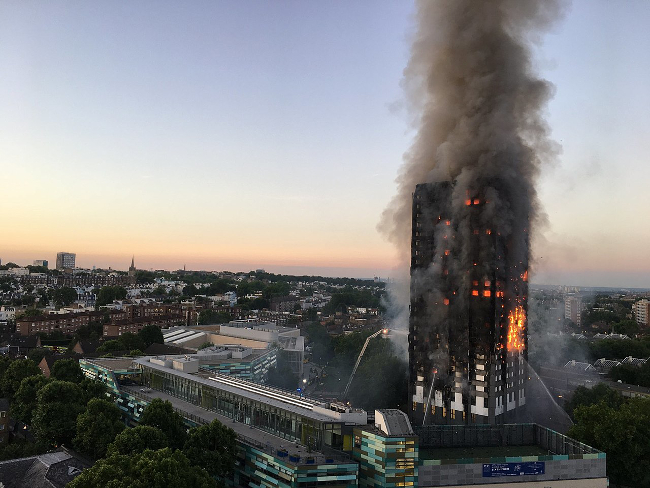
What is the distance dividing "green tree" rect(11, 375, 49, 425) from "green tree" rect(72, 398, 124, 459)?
10297 millimetres

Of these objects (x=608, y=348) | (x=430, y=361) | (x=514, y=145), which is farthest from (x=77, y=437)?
(x=608, y=348)

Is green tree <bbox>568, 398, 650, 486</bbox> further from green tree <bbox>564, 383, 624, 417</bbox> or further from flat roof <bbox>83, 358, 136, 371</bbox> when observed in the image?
flat roof <bbox>83, 358, 136, 371</bbox>

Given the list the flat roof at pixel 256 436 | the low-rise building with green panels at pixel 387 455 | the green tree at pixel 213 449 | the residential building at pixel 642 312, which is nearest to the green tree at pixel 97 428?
the flat roof at pixel 256 436

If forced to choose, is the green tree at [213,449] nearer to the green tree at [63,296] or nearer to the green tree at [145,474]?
the green tree at [145,474]

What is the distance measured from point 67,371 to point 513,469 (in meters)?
45.0

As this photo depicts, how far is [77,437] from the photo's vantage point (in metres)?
40.4

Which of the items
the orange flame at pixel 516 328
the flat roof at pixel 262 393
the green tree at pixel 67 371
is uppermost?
the orange flame at pixel 516 328

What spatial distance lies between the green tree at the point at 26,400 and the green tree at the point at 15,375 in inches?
226

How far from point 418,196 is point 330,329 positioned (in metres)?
81.8

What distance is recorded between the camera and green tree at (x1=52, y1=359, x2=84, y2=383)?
56688mm

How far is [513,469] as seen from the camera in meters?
35.2

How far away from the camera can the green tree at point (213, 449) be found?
107 feet

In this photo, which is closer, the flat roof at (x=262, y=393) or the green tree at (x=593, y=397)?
the flat roof at (x=262, y=393)

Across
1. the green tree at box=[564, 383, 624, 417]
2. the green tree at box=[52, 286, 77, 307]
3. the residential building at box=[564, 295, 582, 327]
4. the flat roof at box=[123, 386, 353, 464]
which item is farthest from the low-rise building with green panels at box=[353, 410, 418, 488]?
the green tree at box=[52, 286, 77, 307]
